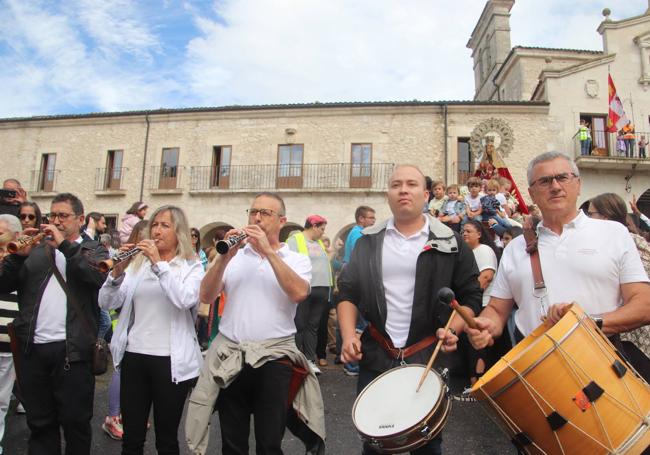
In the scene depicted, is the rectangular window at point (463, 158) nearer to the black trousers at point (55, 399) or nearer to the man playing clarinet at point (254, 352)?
the man playing clarinet at point (254, 352)

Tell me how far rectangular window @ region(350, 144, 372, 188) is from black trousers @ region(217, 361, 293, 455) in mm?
19067

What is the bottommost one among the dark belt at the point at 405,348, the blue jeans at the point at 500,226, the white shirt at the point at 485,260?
the dark belt at the point at 405,348

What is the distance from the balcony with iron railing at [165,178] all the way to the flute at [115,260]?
20.7 meters

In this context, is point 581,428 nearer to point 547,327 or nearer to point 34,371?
point 547,327

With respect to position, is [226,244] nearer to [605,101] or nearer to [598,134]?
[598,134]

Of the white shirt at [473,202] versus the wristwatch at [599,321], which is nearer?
the wristwatch at [599,321]

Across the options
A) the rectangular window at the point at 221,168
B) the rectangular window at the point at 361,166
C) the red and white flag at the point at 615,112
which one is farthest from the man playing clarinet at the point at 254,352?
the red and white flag at the point at 615,112

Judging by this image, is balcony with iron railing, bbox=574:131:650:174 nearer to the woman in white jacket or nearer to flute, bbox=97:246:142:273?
the woman in white jacket

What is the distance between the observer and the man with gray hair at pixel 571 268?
2.30 metres

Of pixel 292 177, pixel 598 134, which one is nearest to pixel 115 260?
pixel 292 177

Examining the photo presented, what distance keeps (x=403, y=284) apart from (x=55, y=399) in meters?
2.66

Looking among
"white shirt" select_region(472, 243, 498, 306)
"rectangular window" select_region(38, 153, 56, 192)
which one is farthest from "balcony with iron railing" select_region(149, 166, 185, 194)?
"white shirt" select_region(472, 243, 498, 306)

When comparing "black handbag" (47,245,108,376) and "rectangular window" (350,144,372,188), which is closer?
"black handbag" (47,245,108,376)

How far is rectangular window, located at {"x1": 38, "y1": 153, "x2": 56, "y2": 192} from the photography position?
2466 centimetres
